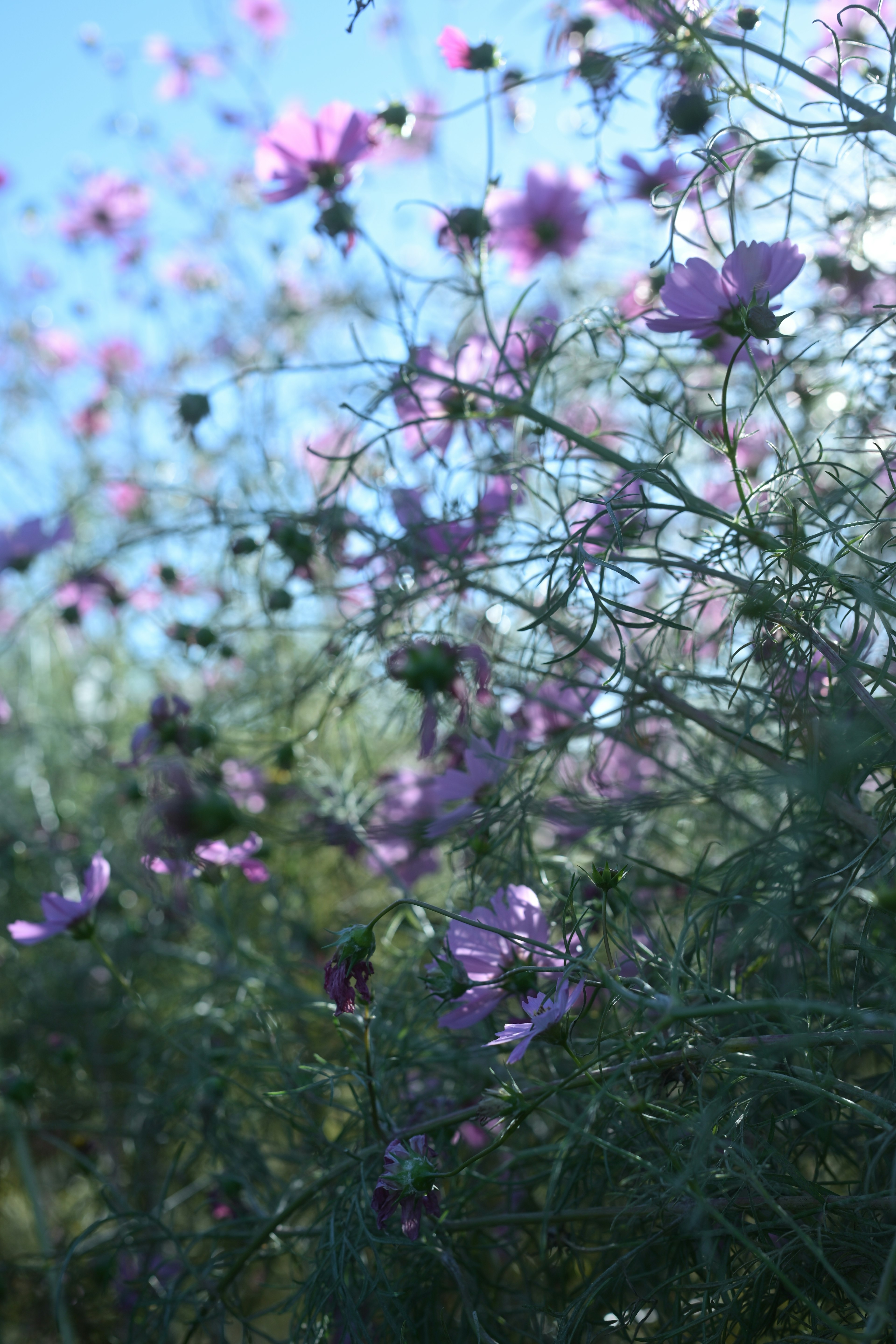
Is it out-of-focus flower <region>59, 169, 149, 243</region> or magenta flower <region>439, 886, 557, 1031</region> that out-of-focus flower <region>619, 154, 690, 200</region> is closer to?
magenta flower <region>439, 886, 557, 1031</region>

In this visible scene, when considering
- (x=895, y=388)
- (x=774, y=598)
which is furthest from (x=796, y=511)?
(x=895, y=388)

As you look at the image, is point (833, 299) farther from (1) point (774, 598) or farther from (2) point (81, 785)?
(2) point (81, 785)

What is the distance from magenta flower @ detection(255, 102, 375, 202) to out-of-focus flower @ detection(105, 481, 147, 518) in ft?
2.40

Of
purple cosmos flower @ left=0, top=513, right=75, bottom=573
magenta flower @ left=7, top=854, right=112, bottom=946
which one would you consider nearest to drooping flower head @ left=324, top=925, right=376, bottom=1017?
magenta flower @ left=7, top=854, right=112, bottom=946

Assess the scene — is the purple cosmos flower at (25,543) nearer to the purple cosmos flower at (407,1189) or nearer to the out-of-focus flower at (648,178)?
the out-of-focus flower at (648,178)

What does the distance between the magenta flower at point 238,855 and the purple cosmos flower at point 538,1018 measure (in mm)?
184

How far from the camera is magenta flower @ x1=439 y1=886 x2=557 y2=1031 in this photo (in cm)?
48

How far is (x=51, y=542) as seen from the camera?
3.49 ft

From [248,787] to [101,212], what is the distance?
1321 millimetres

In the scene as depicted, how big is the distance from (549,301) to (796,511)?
98 cm

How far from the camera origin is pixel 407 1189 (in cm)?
43

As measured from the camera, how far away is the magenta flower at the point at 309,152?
0.68 m

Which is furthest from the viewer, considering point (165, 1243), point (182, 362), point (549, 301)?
point (182, 362)

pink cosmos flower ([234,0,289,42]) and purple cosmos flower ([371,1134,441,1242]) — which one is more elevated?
pink cosmos flower ([234,0,289,42])
